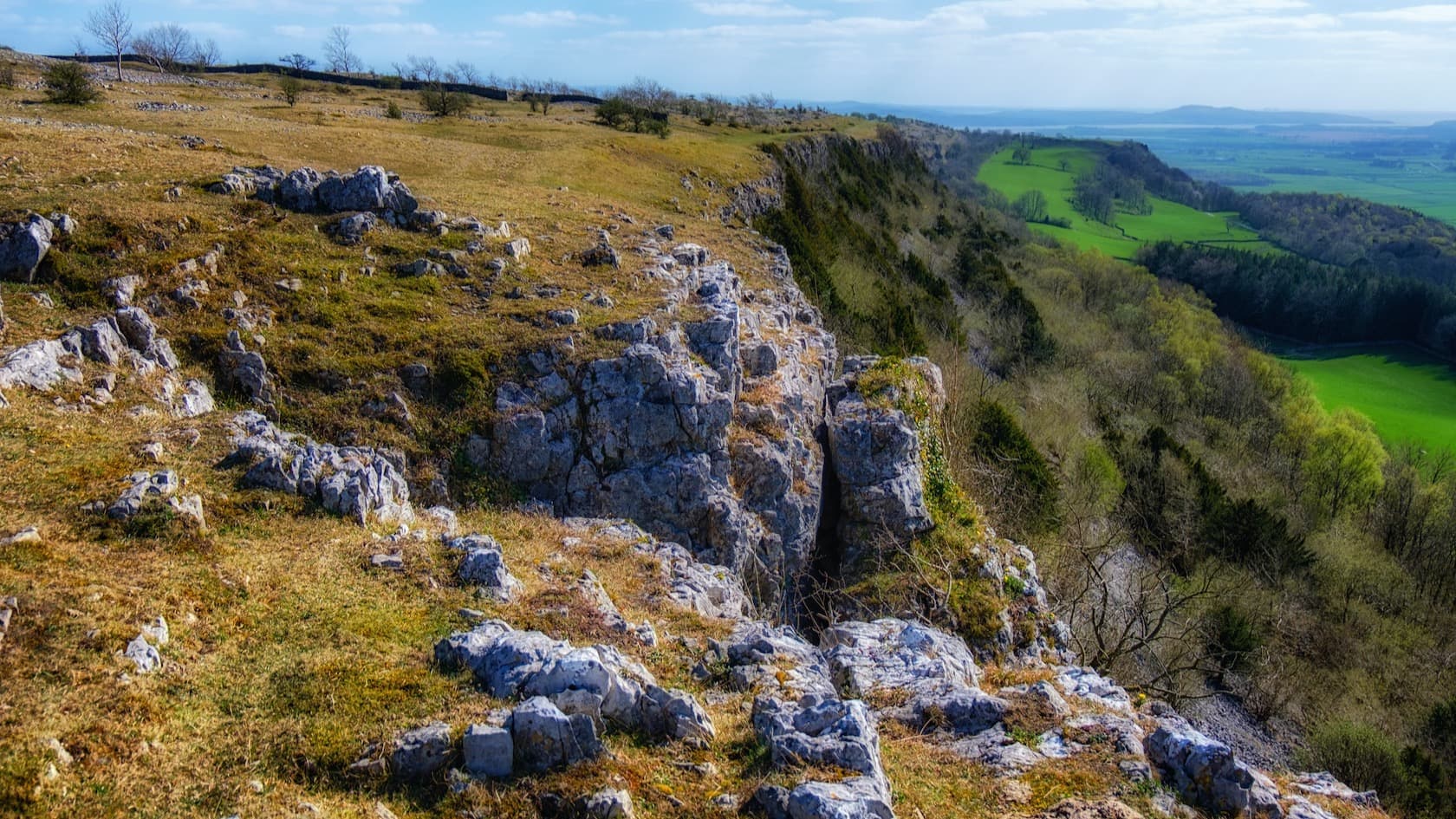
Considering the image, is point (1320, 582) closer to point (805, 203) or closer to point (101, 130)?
point (805, 203)

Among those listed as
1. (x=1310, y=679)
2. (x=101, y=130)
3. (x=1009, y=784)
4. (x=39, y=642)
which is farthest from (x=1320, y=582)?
(x=101, y=130)

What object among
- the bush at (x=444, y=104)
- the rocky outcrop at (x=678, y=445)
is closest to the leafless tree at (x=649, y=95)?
the bush at (x=444, y=104)

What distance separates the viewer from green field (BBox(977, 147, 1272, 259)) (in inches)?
5384

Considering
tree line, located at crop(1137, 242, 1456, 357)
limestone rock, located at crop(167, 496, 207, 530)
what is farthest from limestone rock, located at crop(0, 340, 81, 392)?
tree line, located at crop(1137, 242, 1456, 357)

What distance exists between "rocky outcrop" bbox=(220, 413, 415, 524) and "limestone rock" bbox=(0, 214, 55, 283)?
684 cm

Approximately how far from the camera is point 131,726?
8.59m

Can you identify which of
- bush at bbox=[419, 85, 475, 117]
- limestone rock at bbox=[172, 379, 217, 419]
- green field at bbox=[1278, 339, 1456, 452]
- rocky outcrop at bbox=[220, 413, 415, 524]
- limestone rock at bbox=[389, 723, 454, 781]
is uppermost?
bush at bbox=[419, 85, 475, 117]

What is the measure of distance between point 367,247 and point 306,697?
1747 cm

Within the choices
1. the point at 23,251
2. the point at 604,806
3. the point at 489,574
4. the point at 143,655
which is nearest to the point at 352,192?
the point at 23,251

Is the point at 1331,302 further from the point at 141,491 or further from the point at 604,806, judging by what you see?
the point at 141,491

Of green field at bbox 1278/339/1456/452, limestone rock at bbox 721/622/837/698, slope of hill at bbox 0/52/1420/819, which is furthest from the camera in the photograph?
green field at bbox 1278/339/1456/452

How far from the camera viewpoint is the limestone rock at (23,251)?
1769 centimetres

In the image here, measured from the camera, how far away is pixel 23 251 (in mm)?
17797

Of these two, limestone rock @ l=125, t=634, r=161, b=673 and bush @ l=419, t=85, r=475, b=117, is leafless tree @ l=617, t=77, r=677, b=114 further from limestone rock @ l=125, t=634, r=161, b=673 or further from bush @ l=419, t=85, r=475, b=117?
limestone rock @ l=125, t=634, r=161, b=673
